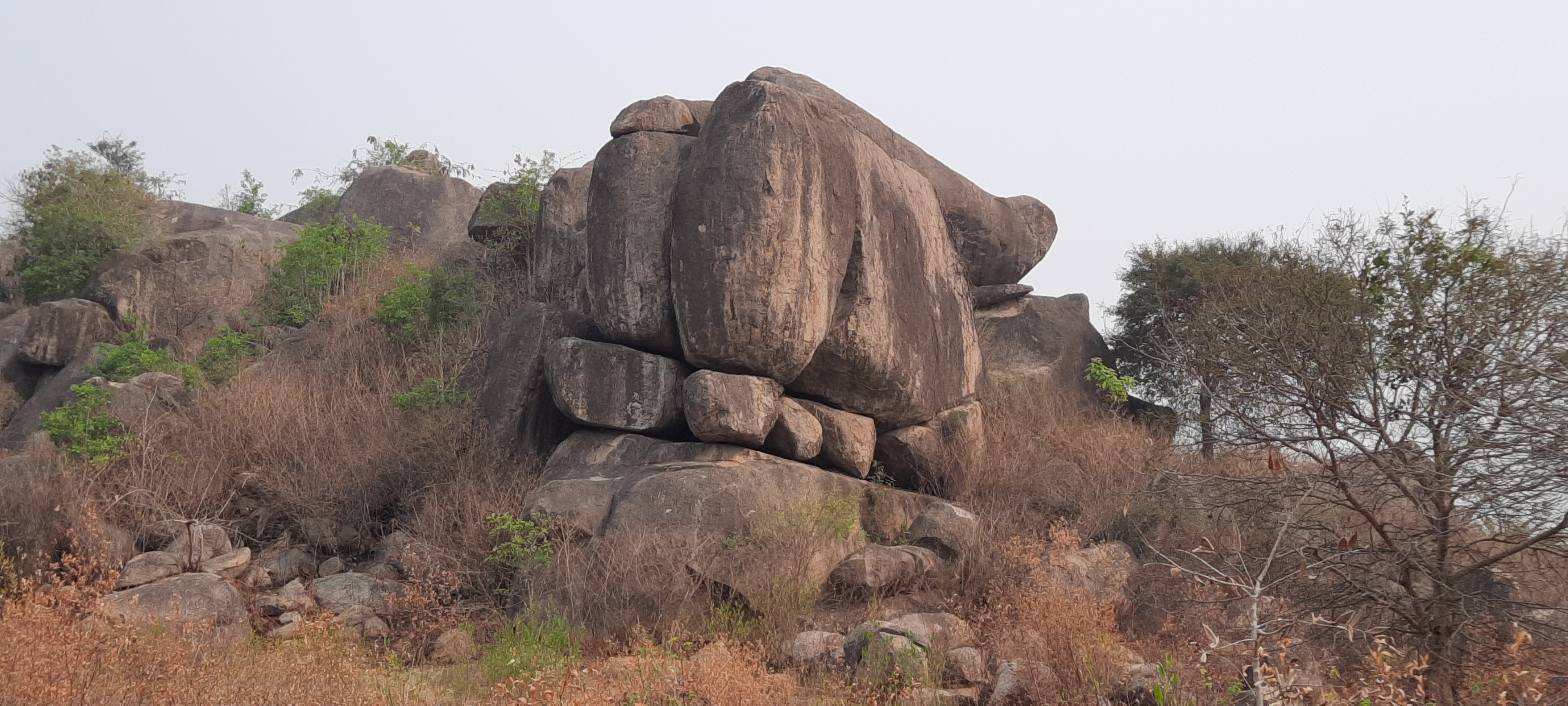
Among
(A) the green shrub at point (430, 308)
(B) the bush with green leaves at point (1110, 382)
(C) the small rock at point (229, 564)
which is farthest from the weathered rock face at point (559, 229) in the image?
(B) the bush with green leaves at point (1110, 382)

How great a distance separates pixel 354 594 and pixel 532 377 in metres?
2.67

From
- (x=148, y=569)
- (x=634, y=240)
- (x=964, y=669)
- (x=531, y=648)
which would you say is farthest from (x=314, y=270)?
(x=964, y=669)

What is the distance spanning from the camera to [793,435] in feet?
32.2

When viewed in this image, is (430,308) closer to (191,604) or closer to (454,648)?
(191,604)

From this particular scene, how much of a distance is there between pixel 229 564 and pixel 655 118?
538 centimetres

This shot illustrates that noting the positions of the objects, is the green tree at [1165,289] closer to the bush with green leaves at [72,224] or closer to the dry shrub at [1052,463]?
the dry shrub at [1052,463]

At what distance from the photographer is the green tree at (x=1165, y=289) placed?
47.1 ft

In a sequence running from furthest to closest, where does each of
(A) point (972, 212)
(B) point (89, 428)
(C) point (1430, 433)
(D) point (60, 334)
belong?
(D) point (60, 334)
(A) point (972, 212)
(B) point (89, 428)
(C) point (1430, 433)

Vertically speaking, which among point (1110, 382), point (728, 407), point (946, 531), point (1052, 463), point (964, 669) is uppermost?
point (1110, 382)

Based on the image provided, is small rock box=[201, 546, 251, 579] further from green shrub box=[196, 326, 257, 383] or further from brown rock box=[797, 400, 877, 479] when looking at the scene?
brown rock box=[797, 400, 877, 479]

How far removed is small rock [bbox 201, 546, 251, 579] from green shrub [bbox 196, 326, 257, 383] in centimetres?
357

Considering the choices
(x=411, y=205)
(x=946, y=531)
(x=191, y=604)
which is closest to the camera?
(x=191, y=604)

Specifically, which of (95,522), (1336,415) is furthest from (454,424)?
(1336,415)

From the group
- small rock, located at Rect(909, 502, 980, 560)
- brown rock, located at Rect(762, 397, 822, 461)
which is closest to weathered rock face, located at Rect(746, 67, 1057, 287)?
brown rock, located at Rect(762, 397, 822, 461)
